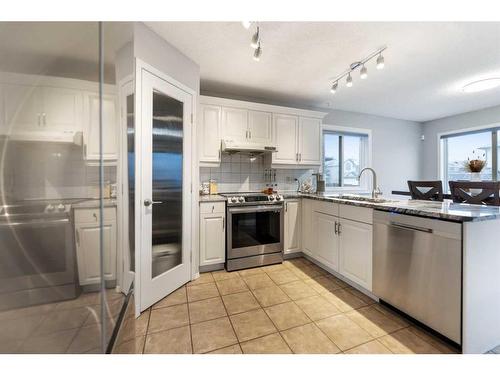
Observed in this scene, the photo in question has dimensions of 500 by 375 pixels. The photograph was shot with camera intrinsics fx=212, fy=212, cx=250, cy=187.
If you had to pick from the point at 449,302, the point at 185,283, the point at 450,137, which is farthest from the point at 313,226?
the point at 450,137

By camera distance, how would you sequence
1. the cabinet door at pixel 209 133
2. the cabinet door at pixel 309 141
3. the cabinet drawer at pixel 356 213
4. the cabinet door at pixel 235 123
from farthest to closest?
the cabinet door at pixel 309 141, the cabinet door at pixel 235 123, the cabinet door at pixel 209 133, the cabinet drawer at pixel 356 213

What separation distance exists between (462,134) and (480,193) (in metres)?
2.90

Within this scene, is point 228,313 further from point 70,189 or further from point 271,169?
point 271,169

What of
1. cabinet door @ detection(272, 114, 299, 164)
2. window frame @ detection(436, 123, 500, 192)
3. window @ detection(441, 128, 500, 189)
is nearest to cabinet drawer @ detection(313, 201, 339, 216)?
cabinet door @ detection(272, 114, 299, 164)

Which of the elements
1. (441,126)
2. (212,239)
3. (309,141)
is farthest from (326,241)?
(441,126)

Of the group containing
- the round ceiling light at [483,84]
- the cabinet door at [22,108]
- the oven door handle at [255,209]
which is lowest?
the oven door handle at [255,209]

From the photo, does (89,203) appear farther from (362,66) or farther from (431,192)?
(431,192)

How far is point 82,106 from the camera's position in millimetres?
602

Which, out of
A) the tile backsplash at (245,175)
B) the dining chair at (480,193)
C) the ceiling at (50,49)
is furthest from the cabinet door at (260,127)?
the ceiling at (50,49)

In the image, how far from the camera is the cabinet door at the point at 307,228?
285 centimetres

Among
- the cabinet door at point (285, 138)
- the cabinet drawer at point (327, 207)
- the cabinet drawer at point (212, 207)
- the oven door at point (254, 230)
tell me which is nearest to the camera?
the cabinet drawer at point (327, 207)

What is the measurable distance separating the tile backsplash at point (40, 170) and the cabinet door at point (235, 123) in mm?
2416

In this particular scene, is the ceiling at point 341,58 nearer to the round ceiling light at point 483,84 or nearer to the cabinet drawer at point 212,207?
the round ceiling light at point 483,84

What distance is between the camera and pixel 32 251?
20.6 inches
